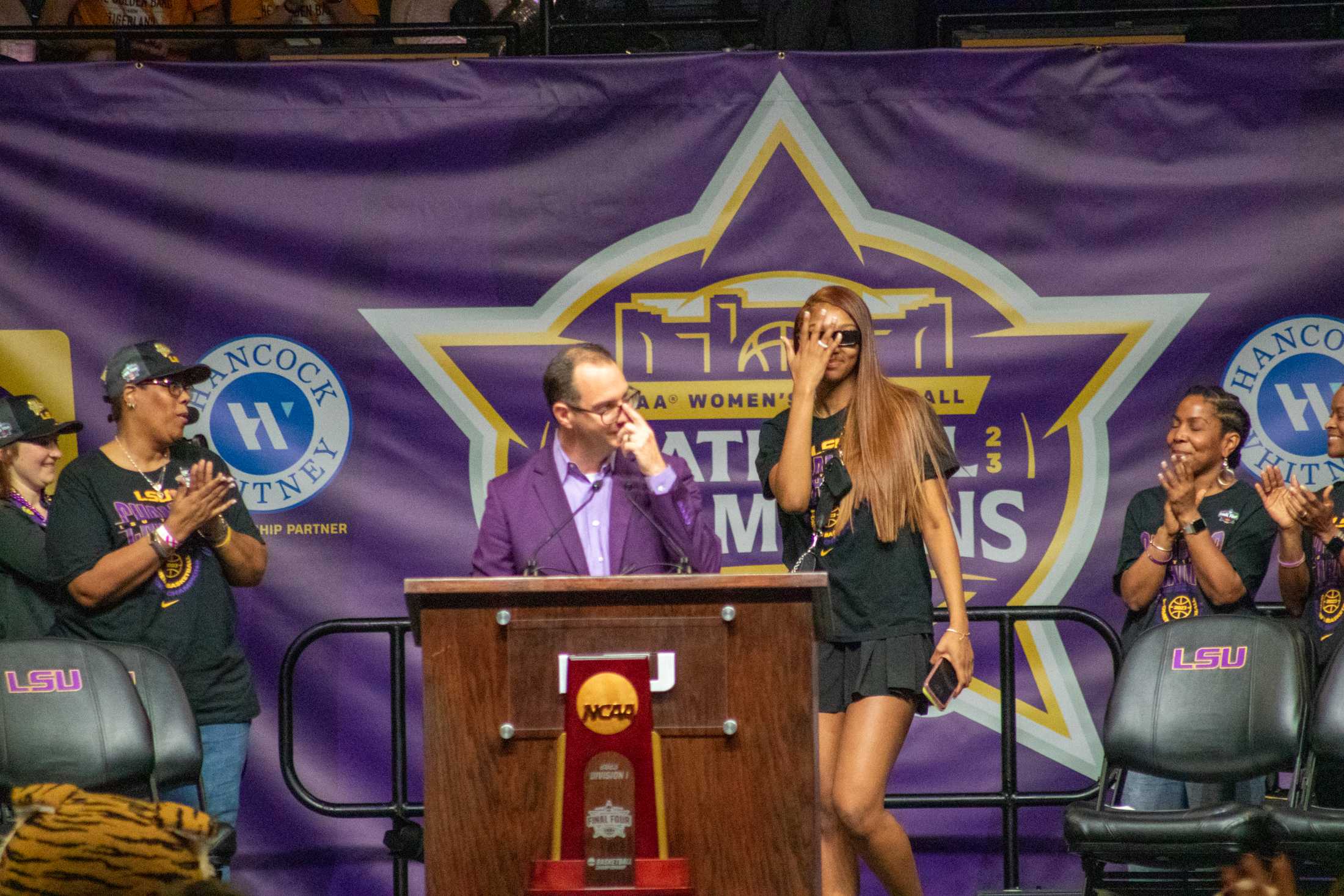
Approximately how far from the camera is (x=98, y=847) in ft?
7.27

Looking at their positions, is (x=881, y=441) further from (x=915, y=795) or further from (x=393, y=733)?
(x=393, y=733)

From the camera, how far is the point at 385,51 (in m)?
6.43

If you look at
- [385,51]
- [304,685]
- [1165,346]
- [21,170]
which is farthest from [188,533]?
[1165,346]

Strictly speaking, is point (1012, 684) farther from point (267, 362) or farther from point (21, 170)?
point (21, 170)

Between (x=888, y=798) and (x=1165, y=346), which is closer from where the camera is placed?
(x=888, y=798)

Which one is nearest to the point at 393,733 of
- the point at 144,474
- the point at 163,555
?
the point at 163,555

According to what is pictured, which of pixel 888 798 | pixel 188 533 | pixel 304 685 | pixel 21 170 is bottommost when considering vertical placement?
pixel 888 798

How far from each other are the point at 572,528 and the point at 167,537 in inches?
57.1

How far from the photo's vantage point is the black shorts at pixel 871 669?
4391 millimetres

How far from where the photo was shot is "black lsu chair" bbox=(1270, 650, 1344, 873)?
4.53 m

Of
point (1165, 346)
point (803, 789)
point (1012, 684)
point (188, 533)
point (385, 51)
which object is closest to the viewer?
point (803, 789)

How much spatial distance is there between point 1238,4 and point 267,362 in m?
3.94

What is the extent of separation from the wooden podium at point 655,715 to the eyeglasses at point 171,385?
2116 mm

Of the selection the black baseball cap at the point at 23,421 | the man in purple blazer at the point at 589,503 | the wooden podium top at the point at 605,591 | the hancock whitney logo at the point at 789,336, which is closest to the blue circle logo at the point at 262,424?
the hancock whitney logo at the point at 789,336
